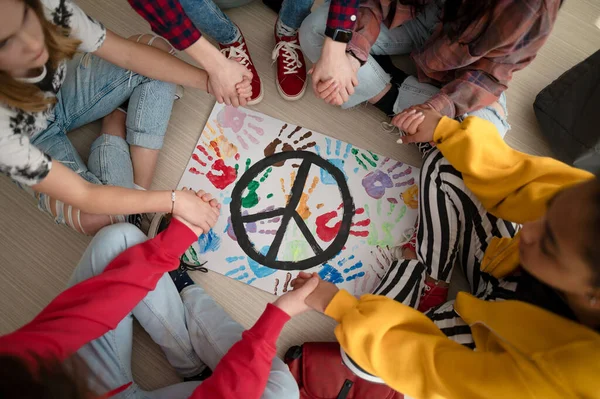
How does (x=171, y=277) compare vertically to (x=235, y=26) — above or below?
below

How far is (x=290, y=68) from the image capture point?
1008 millimetres

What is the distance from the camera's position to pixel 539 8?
69 centimetres

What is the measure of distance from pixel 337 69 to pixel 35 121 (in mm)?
540

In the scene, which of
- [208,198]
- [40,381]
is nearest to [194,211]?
[208,198]

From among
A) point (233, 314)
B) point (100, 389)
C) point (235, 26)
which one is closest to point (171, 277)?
point (233, 314)

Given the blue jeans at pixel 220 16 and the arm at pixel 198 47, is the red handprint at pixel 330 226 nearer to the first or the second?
the arm at pixel 198 47

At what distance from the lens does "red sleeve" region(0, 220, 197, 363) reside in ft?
2.04

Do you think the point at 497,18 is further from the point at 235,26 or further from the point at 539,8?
the point at 235,26

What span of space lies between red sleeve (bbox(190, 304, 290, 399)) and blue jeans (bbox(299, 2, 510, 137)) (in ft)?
1.79

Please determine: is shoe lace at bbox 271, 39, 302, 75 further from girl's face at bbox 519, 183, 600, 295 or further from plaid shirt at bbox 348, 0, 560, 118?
girl's face at bbox 519, 183, 600, 295

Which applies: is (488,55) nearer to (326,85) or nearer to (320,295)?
(326,85)

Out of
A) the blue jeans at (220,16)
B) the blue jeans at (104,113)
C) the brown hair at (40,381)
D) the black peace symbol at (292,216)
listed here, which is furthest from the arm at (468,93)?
the brown hair at (40,381)

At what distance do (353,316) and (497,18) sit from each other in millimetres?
548

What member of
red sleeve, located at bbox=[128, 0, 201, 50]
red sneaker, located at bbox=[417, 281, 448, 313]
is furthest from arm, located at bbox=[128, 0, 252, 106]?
red sneaker, located at bbox=[417, 281, 448, 313]
